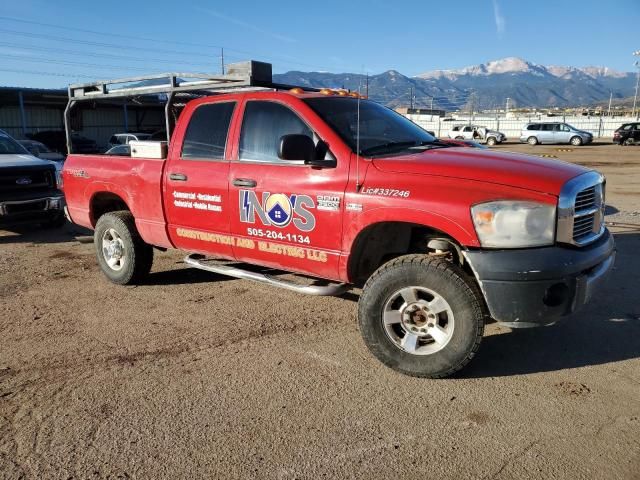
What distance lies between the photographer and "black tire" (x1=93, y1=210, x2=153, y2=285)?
576cm

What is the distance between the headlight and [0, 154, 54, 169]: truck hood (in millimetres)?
8421

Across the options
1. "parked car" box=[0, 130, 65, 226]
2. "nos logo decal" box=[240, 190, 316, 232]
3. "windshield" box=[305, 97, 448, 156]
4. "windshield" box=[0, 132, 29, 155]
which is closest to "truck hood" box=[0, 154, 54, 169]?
"parked car" box=[0, 130, 65, 226]

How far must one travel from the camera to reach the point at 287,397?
3.51 m

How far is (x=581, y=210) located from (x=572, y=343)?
4.19 ft

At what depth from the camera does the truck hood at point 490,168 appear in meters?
3.45

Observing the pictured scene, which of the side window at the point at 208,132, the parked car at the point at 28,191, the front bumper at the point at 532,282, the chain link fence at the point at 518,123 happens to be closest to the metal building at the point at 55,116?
the parked car at the point at 28,191

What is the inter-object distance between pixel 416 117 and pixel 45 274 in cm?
5274

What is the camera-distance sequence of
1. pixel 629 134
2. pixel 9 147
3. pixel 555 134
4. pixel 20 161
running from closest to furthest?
pixel 20 161 < pixel 9 147 < pixel 629 134 < pixel 555 134

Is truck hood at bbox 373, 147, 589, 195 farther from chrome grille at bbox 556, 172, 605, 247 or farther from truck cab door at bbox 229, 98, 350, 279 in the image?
truck cab door at bbox 229, 98, 350, 279

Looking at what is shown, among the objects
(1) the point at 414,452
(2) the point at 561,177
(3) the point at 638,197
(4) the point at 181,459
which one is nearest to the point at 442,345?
(1) the point at 414,452

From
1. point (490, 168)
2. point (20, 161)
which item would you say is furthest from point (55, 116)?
point (490, 168)

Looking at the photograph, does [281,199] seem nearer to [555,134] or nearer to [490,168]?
[490,168]

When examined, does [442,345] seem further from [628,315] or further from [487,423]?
[628,315]

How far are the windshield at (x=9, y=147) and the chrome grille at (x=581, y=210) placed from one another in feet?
32.5
